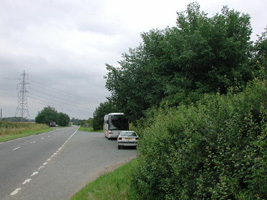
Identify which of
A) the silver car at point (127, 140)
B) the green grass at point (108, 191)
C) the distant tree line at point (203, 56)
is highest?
the distant tree line at point (203, 56)

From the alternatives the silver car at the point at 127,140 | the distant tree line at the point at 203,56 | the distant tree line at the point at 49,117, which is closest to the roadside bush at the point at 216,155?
the distant tree line at the point at 203,56

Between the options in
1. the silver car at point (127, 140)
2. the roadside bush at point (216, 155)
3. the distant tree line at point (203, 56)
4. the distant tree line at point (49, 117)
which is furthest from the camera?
the distant tree line at point (49, 117)

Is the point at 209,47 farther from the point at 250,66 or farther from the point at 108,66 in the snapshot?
the point at 108,66

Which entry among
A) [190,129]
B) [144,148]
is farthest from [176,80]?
[190,129]

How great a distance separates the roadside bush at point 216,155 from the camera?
3602 mm

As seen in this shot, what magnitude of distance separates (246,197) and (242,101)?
1.70 metres

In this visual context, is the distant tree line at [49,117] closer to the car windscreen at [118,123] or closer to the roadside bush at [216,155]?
the car windscreen at [118,123]

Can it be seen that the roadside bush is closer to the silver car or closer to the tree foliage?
the tree foliage

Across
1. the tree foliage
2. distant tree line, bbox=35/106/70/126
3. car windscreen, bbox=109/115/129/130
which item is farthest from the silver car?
distant tree line, bbox=35/106/70/126

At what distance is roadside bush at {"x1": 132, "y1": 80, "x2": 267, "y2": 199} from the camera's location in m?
3.60

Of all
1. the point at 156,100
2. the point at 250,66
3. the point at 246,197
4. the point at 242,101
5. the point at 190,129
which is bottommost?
the point at 246,197

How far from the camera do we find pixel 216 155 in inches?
176

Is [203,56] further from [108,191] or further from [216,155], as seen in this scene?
[216,155]

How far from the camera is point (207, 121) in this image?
496 cm
